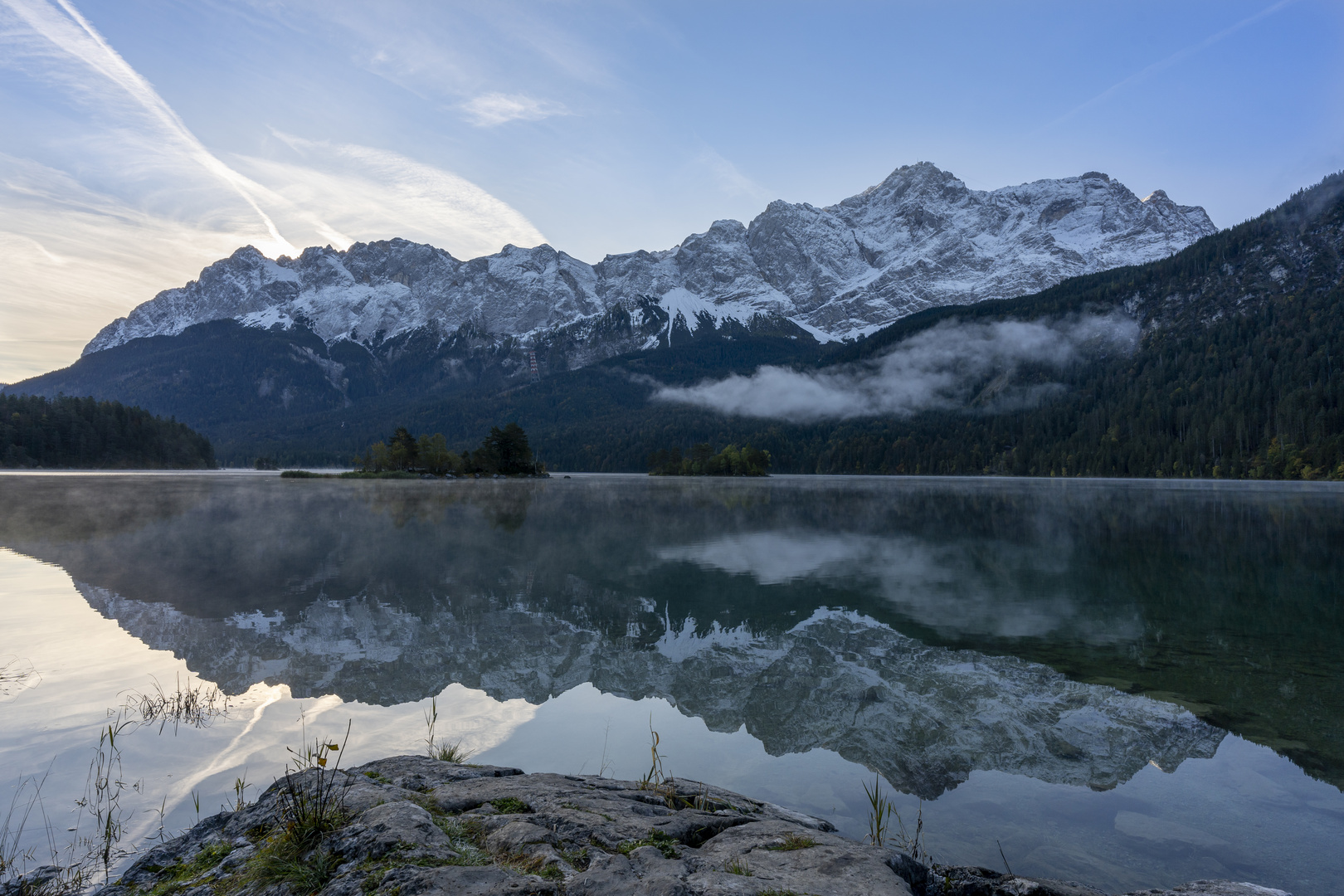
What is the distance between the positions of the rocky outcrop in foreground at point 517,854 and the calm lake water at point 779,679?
168cm

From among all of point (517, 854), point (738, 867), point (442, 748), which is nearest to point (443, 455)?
point (442, 748)

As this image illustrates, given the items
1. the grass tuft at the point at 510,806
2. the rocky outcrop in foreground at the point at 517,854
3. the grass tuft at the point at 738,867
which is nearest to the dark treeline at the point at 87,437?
the rocky outcrop in foreground at the point at 517,854

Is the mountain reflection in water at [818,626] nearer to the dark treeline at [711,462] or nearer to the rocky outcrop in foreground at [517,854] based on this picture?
the rocky outcrop in foreground at [517,854]

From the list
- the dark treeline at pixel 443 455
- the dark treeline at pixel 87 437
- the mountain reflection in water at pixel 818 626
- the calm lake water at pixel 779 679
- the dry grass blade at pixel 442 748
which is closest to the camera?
the calm lake water at pixel 779 679

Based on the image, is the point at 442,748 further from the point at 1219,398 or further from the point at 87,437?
the point at 1219,398

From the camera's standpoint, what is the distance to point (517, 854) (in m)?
4.39

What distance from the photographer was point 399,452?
12181cm

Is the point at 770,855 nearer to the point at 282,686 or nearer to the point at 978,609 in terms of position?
the point at 282,686

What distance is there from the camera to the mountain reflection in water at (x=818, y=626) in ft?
30.1

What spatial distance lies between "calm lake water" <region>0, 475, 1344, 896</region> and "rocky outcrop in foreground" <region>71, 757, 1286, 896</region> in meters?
1.68

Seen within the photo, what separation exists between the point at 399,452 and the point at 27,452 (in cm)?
8084

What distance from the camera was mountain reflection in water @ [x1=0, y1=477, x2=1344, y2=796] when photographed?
916 centimetres

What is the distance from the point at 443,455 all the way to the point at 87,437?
85.0m

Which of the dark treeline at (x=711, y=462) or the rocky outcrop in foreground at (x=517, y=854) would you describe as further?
the dark treeline at (x=711, y=462)
